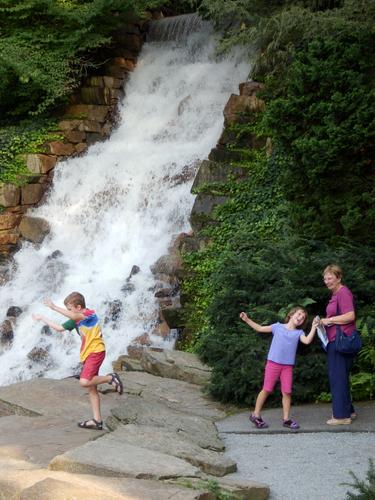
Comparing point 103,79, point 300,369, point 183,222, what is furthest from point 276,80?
point 300,369

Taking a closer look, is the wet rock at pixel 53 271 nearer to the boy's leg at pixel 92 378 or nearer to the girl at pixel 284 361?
the boy's leg at pixel 92 378

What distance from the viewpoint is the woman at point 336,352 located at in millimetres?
7645

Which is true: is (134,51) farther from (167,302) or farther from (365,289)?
(365,289)

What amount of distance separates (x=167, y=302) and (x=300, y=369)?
5.24 meters

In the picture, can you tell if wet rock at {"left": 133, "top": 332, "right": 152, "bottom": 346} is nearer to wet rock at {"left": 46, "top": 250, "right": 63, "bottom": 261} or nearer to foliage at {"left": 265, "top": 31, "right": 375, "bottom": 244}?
foliage at {"left": 265, "top": 31, "right": 375, "bottom": 244}

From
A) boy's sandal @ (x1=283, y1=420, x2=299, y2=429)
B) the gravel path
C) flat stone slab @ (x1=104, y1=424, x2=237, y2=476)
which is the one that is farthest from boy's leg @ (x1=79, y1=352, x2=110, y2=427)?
boy's sandal @ (x1=283, y1=420, x2=299, y2=429)

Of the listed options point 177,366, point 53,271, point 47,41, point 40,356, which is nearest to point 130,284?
point 40,356

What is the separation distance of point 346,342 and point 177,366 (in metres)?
3.57

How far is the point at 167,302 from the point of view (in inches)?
535

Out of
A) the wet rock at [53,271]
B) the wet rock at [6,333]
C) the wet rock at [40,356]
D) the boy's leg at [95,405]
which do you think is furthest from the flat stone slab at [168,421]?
the wet rock at [53,271]

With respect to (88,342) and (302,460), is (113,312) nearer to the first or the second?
(88,342)

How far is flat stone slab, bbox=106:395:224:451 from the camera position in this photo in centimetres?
714

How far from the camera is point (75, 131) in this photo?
19469 millimetres

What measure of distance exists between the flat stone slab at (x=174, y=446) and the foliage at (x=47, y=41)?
13.6m
